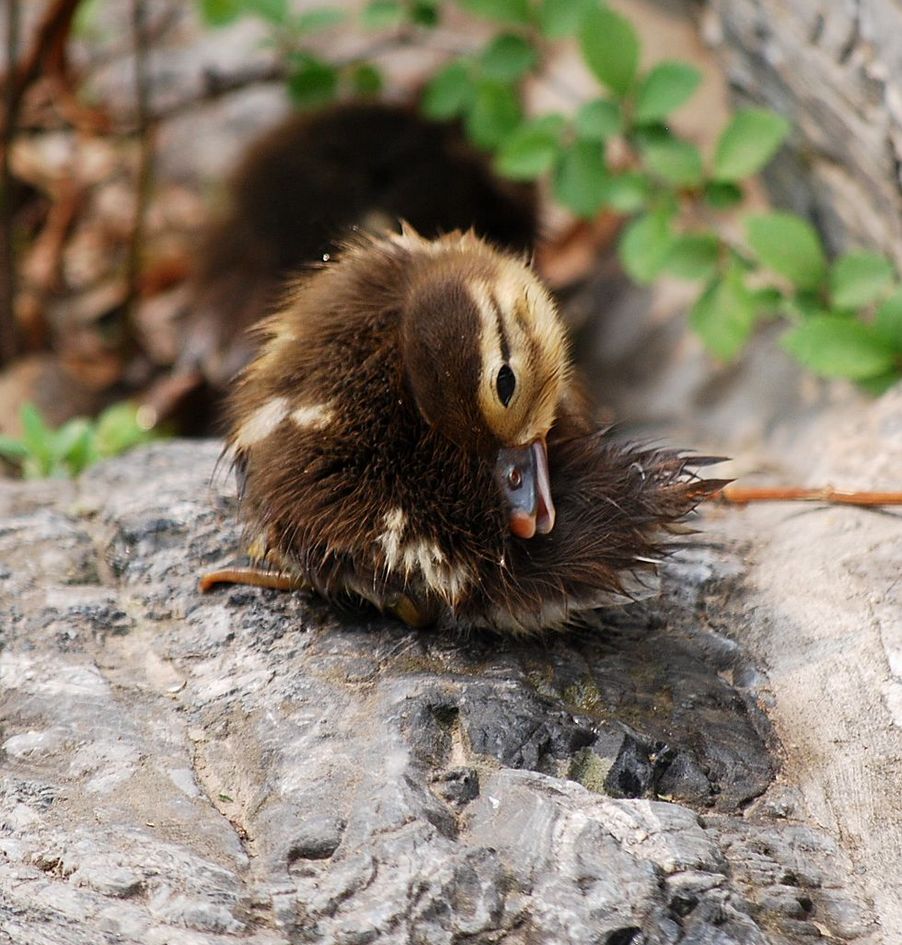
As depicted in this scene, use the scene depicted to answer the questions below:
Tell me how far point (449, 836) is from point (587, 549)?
52cm

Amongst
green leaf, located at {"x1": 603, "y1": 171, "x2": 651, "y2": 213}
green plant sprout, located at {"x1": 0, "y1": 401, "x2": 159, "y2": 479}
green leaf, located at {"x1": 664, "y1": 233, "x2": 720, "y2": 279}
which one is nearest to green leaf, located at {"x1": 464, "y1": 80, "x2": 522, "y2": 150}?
green leaf, located at {"x1": 603, "y1": 171, "x2": 651, "y2": 213}

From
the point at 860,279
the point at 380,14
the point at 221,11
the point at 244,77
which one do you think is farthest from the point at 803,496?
the point at 244,77

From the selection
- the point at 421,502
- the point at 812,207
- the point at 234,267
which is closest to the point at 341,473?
the point at 421,502

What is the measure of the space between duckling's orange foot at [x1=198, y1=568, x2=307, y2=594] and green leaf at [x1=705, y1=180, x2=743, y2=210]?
62.7 inches

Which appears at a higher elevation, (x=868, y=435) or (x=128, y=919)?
(x=868, y=435)

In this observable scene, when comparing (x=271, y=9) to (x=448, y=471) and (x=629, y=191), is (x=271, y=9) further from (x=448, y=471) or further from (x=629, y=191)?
(x=448, y=471)

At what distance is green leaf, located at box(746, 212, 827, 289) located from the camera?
2865 mm

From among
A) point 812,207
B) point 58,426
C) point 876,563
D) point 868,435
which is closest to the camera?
point 876,563

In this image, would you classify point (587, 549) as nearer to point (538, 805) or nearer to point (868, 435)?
point (538, 805)

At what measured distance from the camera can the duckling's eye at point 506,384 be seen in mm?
1943

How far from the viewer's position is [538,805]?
167 centimetres

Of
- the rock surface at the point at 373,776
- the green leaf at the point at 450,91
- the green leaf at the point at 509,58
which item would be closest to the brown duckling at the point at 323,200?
the green leaf at the point at 450,91

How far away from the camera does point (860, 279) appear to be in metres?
2.79

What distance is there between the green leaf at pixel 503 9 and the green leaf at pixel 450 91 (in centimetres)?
41
